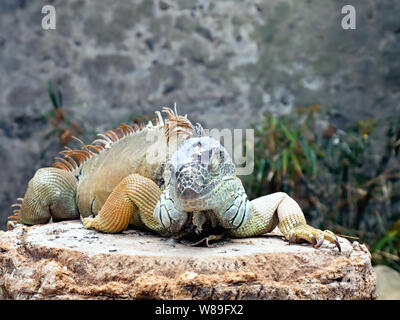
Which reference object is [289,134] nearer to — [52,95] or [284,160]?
[284,160]

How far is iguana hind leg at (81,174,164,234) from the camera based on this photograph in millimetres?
2959

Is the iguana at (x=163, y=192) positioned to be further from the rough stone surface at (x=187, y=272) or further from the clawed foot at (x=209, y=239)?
the rough stone surface at (x=187, y=272)

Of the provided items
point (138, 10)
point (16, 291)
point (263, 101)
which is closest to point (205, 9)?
point (138, 10)

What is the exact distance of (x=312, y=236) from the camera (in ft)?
8.70

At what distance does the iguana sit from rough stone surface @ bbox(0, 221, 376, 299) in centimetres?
16

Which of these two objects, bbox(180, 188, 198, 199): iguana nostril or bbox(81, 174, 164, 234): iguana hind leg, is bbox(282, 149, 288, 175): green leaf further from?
bbox(180, 188, 198, 199): iguana nostril

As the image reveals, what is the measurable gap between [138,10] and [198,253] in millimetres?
5467

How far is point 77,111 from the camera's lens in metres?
7.05

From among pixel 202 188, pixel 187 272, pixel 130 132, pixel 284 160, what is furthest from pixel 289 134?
pixel 187 272

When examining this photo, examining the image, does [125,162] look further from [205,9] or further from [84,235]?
[205,9]

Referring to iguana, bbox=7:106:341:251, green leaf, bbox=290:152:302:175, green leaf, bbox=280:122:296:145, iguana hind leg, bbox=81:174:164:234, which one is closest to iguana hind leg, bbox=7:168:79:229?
iguana, bbox=7:106:341:251

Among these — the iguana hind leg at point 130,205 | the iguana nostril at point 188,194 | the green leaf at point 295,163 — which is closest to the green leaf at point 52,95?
the green leaf at point 295,163

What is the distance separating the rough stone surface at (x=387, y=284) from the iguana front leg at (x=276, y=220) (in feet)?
10.9

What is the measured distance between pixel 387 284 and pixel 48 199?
4230 mm
